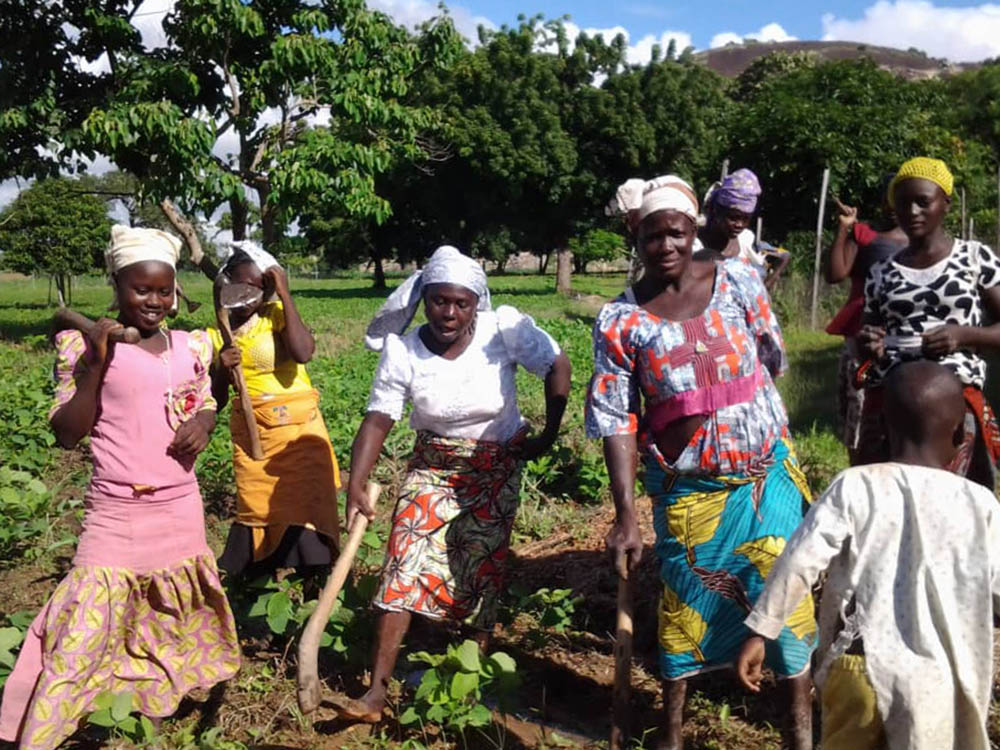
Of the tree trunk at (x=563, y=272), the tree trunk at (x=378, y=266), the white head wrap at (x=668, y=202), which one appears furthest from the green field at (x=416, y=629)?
the tree trunk at (x=378, y=266)

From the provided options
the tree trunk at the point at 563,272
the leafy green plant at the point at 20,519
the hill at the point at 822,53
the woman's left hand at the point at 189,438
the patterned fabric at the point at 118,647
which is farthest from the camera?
the hill at the point at 822,53

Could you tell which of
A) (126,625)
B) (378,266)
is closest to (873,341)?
(126,625)

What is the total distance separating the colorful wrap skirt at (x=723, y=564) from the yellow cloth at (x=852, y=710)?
1.44 ft

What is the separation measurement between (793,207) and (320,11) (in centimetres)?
798

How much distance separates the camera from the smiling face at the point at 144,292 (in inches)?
114

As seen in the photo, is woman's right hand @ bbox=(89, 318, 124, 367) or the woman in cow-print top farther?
the woman in cow-print top

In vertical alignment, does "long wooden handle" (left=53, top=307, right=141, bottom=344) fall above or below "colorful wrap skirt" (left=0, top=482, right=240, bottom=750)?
above

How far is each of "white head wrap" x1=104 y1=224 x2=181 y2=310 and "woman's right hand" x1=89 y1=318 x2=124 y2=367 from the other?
5.9 inches

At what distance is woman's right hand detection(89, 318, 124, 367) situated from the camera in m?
2.78

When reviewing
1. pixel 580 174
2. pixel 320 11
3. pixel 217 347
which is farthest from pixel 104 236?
pixel 217 347

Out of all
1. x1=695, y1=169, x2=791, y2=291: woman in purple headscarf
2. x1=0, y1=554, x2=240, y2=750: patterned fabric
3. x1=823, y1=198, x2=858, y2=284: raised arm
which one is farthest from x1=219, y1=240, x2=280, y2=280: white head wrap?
x1=823, y1=198, x2=858, y2=284: raised arm

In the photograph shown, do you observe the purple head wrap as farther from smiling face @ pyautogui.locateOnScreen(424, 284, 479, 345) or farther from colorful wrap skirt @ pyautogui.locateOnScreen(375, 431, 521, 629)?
colorful wrap skirt @ pyautogui.locateOnScreen(375, 431, 521, 629)

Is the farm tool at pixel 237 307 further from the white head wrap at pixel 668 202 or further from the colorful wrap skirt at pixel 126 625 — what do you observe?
the white head wrap at pixel 668 202

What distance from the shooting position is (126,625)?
306 centimetres
